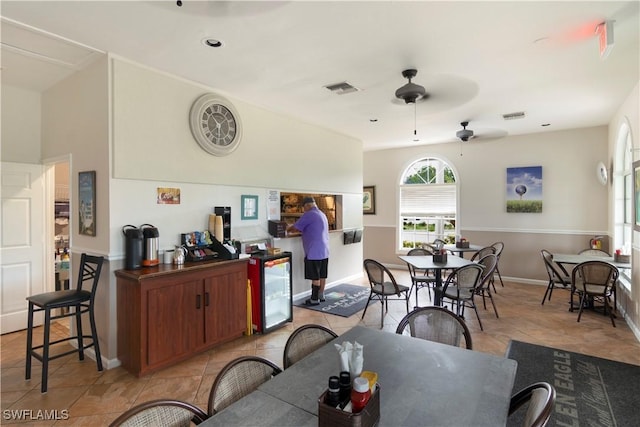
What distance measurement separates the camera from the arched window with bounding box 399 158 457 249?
24.9ft

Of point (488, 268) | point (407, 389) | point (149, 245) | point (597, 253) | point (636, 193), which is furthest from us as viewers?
point (597, 253)

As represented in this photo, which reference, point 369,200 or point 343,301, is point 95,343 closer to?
point 343,301

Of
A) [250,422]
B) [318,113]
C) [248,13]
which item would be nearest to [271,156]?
[318,113]

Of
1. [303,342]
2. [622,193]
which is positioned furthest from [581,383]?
[622,193]

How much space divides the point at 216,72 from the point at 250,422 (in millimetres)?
3308

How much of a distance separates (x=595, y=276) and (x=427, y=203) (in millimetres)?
3713

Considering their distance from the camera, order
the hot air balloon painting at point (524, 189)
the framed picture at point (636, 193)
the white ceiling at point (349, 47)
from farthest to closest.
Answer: the hot air balloon painting at point (524, 189)
the framed picture at point (636, 193)
the white ceiling at point (349, 47)

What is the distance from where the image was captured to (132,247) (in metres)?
3.19

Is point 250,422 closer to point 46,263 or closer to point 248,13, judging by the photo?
point 248,13

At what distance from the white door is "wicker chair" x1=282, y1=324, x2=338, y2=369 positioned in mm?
4124

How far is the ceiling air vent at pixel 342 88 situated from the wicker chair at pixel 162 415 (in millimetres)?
3466

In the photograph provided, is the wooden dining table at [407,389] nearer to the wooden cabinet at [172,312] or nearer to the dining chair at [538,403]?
the dining chair at [538,403]

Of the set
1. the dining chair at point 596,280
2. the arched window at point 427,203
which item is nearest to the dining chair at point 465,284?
the dining chair at point 596,280

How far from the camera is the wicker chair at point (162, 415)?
120 cm
